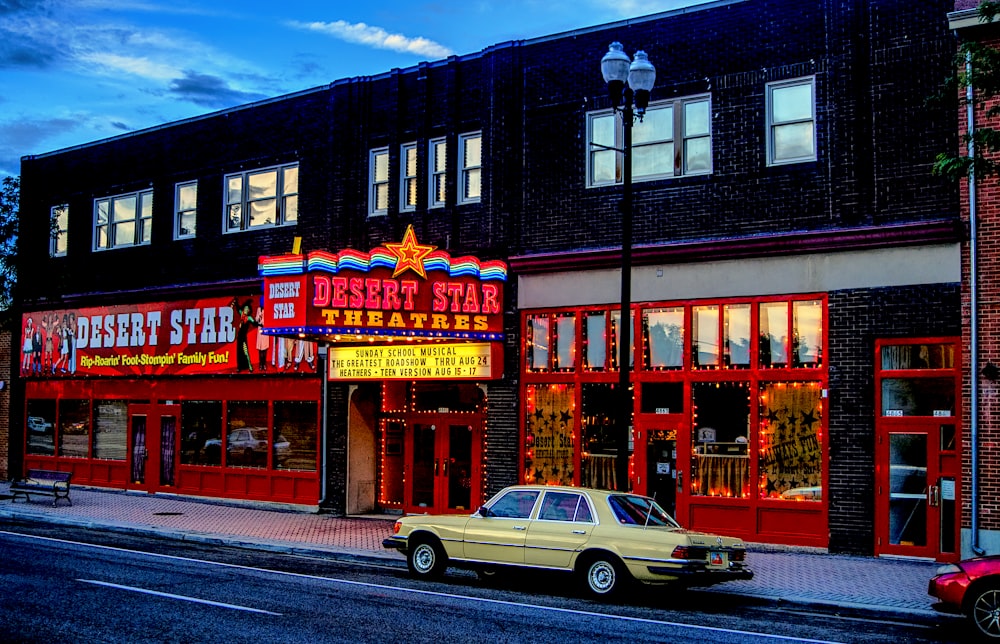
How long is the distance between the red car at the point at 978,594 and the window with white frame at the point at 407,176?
15.0 m

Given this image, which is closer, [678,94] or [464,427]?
[678,94]

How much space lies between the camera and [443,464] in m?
23.4

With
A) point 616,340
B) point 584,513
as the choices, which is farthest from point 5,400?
point 584,513

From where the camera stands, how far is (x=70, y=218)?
102 ft

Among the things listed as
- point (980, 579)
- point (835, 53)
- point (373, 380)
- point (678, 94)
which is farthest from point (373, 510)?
point (980, 579)

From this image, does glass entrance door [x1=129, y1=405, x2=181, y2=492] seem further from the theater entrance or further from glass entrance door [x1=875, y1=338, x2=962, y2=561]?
glass entrance door [x1=875, y1=338, x2=962, y2=561]

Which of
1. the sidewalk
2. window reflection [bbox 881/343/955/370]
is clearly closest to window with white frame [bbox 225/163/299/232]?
the sidewalk

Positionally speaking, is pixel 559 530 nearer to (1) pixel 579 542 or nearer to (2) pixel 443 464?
Result: (1) pixel 579 542

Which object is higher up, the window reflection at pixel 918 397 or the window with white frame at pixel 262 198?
the window with white frame at pixel 262 198

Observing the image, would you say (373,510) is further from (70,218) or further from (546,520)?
(70,218)

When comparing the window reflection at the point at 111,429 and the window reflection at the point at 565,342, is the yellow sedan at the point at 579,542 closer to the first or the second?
the window reflection at the point at 565,342

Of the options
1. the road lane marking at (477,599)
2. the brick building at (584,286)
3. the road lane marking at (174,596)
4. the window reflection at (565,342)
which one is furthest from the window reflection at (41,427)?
the road lane marking at (174,596)

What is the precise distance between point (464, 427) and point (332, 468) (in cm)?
331

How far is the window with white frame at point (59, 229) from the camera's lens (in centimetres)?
3147
